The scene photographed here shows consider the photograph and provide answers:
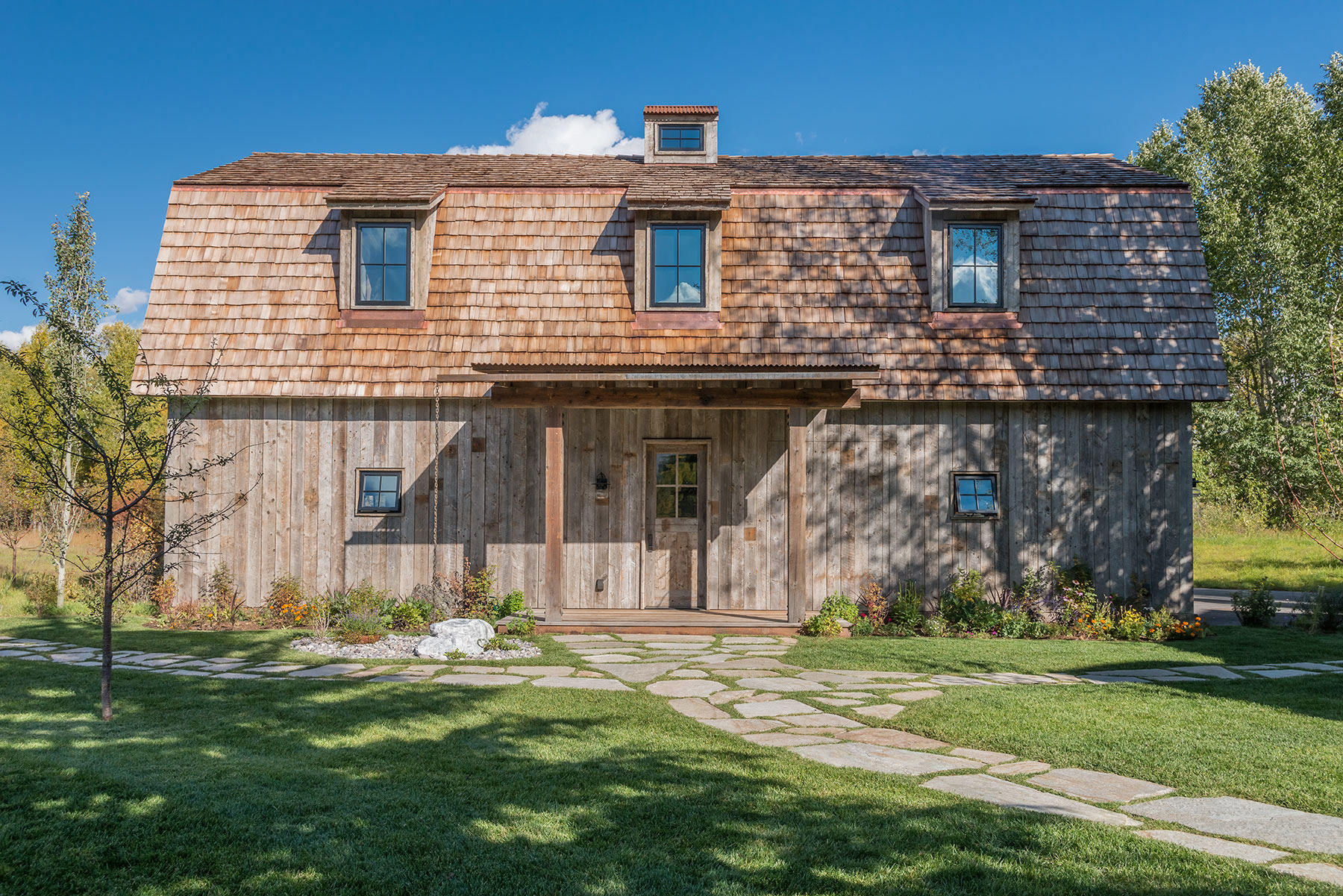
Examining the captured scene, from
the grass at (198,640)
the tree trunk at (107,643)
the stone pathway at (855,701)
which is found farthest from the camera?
the grass at (198,640)

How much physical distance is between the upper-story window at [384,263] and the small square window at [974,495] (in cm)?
775

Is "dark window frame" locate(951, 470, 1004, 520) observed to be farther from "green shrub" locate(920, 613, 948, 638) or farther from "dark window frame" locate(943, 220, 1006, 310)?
"dark window frame" locate(943, 220, 1006, 310)

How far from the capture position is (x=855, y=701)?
21.9 feet

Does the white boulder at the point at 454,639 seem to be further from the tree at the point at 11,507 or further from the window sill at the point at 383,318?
the tree at the point at 11,507

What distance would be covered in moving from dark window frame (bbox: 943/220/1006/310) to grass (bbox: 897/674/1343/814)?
5752 millimetres

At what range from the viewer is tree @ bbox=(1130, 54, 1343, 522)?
18.1 meters

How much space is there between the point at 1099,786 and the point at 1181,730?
151 centimetres

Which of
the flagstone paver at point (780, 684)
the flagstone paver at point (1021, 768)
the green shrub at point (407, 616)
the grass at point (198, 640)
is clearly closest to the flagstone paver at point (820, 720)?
the flagstone paver at point (780, 684)

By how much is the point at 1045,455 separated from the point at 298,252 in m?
10.4

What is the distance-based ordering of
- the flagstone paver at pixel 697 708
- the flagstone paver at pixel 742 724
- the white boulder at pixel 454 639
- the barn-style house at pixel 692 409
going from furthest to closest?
the barn-style house at pixel 692 409, the white boulder at pixel 454 639, the flagstone paver at pixel 697 708, the flagstone paver at pixel 742 724

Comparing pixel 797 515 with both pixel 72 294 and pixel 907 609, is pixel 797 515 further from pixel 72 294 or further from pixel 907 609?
pixel 72 294

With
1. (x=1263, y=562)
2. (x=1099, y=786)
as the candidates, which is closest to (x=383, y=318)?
(x=1099, y=786)

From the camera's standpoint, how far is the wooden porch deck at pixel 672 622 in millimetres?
10062

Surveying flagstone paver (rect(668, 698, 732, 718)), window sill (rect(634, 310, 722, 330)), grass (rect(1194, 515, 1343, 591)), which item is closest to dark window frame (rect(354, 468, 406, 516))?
window sill (rect(634, 310, 722, 330))
